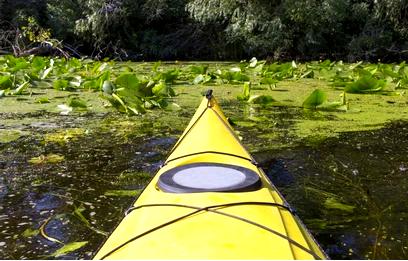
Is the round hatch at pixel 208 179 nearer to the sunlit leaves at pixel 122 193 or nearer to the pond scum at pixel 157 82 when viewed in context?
the sunlit leaves at pixel 122 193

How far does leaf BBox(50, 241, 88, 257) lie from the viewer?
1.15 meters

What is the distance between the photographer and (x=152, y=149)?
204 cm

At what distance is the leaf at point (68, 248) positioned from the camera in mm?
1148

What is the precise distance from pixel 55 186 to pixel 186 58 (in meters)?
7.98

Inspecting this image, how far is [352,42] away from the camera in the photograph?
7625 mm

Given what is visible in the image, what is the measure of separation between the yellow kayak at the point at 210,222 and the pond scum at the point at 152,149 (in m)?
0.27

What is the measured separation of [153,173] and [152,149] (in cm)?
30

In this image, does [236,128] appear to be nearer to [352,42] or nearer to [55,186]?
[55,186]

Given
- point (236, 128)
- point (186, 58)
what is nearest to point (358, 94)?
point (236, 128)

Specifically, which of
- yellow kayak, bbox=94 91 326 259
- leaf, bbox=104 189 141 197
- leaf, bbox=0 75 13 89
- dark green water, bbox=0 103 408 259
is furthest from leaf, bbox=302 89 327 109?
leaf, bbox=0 75 13 89

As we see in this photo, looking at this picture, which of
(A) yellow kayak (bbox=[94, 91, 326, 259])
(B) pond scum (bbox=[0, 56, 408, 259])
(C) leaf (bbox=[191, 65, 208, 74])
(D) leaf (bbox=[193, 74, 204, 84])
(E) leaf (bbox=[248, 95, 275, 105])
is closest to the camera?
(A) yellow kayak (bbox=[94, 91, 326, 259])

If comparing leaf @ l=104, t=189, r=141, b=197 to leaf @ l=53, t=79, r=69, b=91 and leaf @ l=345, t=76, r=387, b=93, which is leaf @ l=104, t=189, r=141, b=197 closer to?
leaf @ l=53, t=79, r=69, b=91

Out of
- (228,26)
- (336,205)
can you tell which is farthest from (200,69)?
(228,26)

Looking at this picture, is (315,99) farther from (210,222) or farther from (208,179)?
(210,222)
